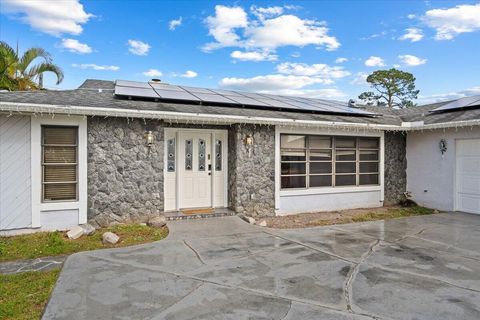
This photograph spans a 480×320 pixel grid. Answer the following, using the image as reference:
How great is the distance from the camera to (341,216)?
9031 mm

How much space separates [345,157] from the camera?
1005cm

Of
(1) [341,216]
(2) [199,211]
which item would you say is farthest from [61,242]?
(1) [341,216]

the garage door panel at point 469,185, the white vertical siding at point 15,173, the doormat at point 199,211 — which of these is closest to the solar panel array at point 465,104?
the garage door panel at point 469,185

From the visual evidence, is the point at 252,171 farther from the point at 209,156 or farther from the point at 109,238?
the point at 109,238

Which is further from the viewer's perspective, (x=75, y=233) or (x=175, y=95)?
(x=175, y=95)

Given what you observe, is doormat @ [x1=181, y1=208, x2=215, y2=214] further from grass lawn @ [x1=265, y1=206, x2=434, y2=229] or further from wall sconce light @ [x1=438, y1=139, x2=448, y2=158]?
wall sconce light @ [x1=438, y1=139, x2=448, y2=158]

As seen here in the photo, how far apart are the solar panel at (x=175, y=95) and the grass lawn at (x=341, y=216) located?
4169 mm

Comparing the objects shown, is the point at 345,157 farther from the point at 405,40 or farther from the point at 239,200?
the point at 405,40

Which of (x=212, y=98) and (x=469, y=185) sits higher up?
(x=212, y=98)

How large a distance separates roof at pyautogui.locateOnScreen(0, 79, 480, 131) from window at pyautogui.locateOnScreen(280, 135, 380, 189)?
2.33 feet

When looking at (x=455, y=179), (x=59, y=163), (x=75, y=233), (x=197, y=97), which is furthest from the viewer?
(x=455, y=179)

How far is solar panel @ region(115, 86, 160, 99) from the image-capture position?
811 cm

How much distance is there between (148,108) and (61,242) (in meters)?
3.50

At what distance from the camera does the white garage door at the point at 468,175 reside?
9023mm
